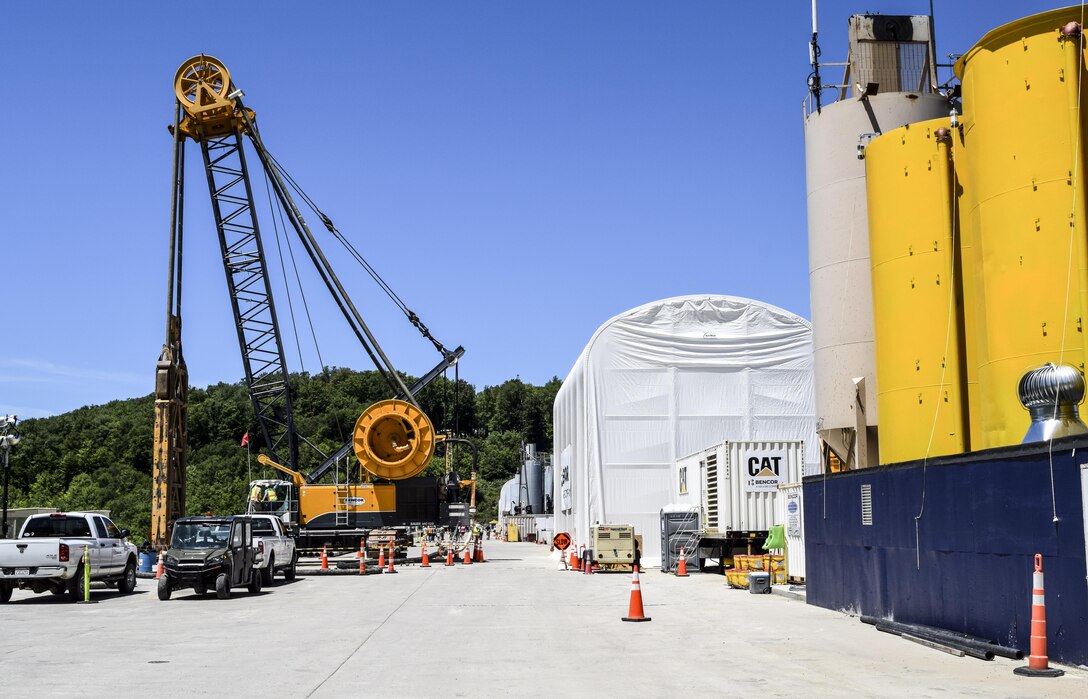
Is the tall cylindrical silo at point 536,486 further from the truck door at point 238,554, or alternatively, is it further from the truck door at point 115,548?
the truck door at point 238,554

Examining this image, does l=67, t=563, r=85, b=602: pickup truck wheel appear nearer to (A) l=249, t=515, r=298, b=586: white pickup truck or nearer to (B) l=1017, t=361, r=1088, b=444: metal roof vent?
(A) l=249, t=515, r=298, b=586: white pickup truck

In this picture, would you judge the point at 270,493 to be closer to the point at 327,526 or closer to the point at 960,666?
the point at 327,526

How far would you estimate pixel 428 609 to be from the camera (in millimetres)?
19812

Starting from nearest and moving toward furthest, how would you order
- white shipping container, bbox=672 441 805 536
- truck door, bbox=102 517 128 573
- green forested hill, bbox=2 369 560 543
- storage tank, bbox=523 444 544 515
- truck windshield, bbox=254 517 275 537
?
1. truck door, bbox=102 517 128 573
2. truck windshield, bbox=254 517 275 537
3. white shipping container, bbox=672 441 805 536
4. green forested hill, bbox=2 369 560 543
5. storage tank, bbox=523 444 544 515

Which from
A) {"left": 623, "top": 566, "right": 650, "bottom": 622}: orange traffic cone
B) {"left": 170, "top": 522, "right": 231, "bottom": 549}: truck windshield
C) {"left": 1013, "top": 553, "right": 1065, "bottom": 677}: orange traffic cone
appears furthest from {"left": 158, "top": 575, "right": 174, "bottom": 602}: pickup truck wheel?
{"left": 1013, "top": 553, "right": 1065, "bottom": 677}: orange traffic cone

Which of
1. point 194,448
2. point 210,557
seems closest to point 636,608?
point 210,557

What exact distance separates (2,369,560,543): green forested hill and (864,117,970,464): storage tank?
57.4 m

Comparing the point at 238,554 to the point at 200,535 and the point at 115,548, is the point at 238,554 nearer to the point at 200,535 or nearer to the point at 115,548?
the point at 200,535

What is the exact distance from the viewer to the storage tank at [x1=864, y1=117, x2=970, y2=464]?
16.6 metres

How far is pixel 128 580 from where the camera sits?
2555cm

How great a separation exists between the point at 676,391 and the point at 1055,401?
29.5 m

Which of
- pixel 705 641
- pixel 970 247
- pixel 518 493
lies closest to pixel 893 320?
pixel 970 247

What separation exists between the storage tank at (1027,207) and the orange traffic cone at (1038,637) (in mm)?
4081

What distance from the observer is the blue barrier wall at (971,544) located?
10.8 meters
